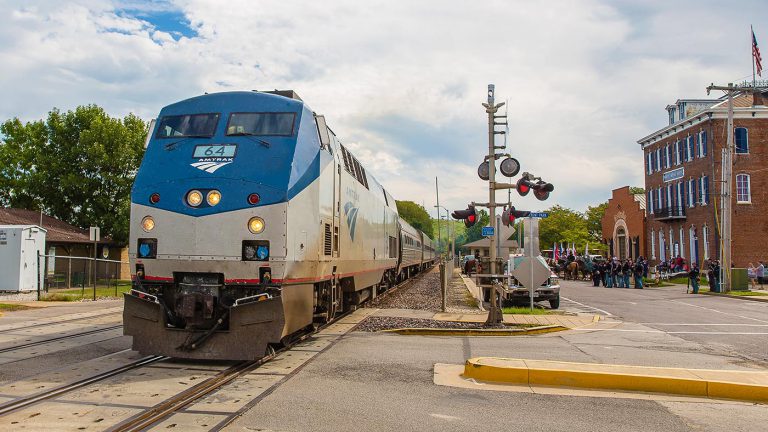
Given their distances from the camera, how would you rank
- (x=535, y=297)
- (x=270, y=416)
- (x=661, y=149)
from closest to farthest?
(x=270, y=416) → (x=535, y=297) → (x=661, y=149)

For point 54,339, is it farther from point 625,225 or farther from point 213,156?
point 625,225

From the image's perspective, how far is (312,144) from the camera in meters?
9.51

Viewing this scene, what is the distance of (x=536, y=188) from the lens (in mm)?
13109

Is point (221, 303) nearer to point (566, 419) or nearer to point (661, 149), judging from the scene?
point (566, 419)

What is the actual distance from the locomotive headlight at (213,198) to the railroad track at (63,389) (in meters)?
2.48

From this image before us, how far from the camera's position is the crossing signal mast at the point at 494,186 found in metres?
13.2

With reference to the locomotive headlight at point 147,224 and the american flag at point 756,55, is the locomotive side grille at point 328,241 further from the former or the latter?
the american flag at point 756,55

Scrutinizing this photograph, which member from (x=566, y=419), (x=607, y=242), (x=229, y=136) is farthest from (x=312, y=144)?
(x=607, y=242)

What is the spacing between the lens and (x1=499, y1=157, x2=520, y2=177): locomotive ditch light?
1357cm

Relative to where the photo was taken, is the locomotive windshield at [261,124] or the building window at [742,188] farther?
the building window at [742,188]

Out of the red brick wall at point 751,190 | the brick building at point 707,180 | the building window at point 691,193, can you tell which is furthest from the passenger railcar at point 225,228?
the building window at point 691,193

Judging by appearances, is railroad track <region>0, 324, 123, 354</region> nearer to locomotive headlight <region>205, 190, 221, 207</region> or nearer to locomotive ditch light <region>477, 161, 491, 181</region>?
locomotive headlight <region>205, 190, 221, 207</region>

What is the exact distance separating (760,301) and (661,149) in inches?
1081

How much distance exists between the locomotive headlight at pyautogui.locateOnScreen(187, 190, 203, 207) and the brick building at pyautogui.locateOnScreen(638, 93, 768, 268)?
3532cm
